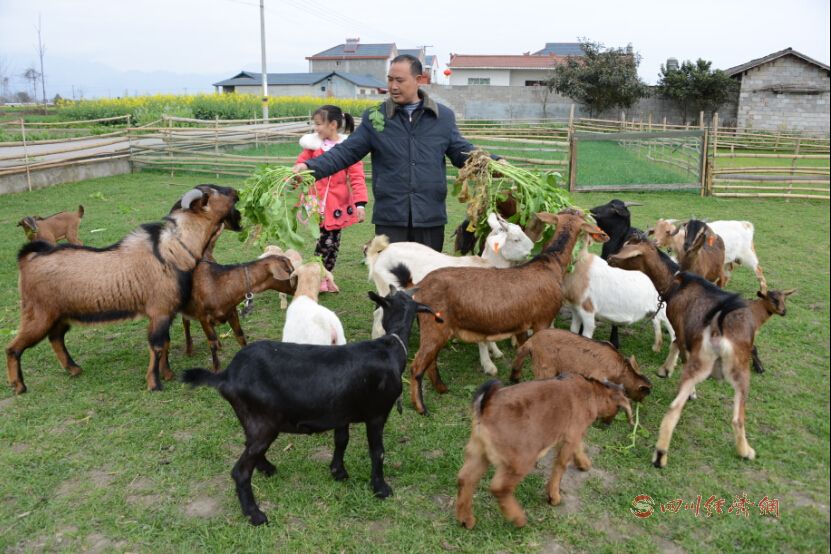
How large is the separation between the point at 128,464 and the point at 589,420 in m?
3.29

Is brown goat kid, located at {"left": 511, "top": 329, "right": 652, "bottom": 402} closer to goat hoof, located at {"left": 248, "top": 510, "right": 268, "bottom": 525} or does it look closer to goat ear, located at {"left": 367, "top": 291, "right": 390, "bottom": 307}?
goat ear, located at {"left": 367, "top": 291, "right": 390, "bottom": 307}

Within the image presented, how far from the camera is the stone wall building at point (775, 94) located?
25.5 meters

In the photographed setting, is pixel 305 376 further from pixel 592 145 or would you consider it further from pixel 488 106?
pixel 488 106

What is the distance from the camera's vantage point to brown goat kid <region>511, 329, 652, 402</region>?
15.6 ft

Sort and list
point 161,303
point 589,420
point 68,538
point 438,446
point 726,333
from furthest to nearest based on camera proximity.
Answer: point 161,303 < point 438,446 < point 726,333 < point 589,420 < point 68,538

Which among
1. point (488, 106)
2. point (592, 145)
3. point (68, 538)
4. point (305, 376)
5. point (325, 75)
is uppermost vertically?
point (325, 75)

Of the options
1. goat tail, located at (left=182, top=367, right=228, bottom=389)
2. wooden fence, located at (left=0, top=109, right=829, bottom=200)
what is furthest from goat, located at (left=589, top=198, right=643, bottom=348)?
wooden fence, located at (left=0, top=109, right=829, bottom=200)

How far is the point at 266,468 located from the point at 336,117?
16.1 feet

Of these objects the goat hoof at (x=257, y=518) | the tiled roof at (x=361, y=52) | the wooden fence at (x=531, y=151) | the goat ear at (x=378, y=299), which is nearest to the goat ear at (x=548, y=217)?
the goat ear at (x=378, y=299)

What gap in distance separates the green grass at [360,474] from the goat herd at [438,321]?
17 centimetres

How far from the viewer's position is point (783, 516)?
3670 mm

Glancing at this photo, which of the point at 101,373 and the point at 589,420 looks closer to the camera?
the point at 589,420

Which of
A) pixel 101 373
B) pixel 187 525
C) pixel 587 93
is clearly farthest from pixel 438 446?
pixel 587 93

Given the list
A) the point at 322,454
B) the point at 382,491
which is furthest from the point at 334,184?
the point at 382,491
